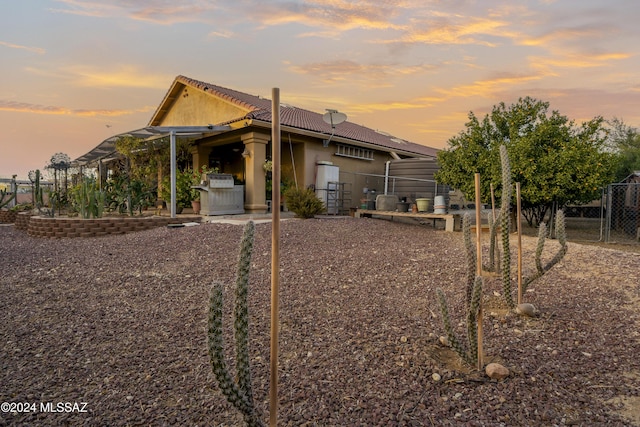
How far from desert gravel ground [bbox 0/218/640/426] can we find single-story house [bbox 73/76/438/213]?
19.8 ft

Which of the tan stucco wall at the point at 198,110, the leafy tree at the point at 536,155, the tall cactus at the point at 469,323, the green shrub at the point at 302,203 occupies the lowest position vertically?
the tall cactus at the point at 469,323

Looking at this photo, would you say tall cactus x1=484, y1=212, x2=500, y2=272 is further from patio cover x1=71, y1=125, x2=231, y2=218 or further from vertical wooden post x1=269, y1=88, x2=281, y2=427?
patio cover x1=71, y1=125, x2=231, y2=218

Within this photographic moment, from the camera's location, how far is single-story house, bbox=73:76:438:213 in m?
11.6

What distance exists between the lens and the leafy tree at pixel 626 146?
17.1m

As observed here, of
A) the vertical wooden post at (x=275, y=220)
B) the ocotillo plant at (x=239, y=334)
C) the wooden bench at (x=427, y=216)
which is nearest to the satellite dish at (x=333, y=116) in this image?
the wooden bench at (x=427, y=216)

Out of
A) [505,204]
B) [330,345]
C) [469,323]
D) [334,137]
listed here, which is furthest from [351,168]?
[469,323]

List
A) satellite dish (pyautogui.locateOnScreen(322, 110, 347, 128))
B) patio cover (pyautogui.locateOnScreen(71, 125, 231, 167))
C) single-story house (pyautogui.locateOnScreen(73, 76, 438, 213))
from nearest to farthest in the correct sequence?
1. patio cover (pyautogui.locateOnScreen(71, 125, 231, 167))
2. single-story house (pyautogui.locateOnScreen(73, 76, 438, 213))
3. satellite dish (pyautogui.locateOnScreen(322, 110, 347, 128))

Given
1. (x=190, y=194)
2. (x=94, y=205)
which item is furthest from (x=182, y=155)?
(x=94, y=205)

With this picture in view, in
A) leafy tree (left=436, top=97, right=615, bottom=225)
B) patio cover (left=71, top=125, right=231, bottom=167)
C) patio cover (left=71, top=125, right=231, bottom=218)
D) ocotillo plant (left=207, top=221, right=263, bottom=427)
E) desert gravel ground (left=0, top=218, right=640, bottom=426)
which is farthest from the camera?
patio cover (left=71, top=125, right=231, bottom=167)

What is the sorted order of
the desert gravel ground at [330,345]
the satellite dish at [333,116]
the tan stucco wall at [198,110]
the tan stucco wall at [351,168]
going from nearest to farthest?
the desert gravel ground at [330,345] < the satellite dish at [333,116] < the tan stucco wall at [351,168] < the tan stucco wall at [198,110]

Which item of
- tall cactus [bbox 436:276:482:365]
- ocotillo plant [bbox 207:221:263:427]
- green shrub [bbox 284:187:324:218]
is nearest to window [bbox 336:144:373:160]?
green shrub [bbox 284:187:324:218]

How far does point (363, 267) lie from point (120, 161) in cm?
1445

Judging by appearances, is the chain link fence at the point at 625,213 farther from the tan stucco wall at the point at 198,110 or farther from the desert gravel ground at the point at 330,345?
the tan stucco wall at the point at 198,110

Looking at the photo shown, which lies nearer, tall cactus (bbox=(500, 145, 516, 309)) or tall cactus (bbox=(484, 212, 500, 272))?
tall cactus (bbox=(500, 145, 516, 309))
